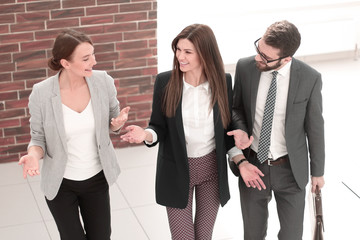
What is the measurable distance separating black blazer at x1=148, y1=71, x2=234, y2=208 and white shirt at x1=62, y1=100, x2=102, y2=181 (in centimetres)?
34

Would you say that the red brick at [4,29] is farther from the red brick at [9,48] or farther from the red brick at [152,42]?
the red brick at [152,42]

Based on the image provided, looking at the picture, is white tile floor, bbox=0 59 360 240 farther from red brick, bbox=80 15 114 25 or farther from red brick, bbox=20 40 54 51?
red brick, bbox=80 15 114 25

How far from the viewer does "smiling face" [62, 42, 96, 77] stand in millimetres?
3564

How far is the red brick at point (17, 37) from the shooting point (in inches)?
225

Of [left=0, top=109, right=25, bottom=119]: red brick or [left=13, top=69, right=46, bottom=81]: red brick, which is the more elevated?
[left=13, top=69, right=46, bottom=81]: red brick

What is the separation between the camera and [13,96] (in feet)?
19.3

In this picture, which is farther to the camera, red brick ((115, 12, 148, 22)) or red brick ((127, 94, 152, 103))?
red brick ((127, 94, 152, 103))

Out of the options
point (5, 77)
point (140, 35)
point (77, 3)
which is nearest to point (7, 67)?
point (5, 77)

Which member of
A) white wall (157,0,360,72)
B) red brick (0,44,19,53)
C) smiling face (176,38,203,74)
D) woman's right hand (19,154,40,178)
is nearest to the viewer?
woman's right hand (19,154,40,178)

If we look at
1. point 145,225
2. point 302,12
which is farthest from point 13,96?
point 302,12

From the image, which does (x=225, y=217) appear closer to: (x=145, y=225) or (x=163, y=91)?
(x=145, y=225)

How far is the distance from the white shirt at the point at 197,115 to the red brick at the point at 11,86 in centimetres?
255

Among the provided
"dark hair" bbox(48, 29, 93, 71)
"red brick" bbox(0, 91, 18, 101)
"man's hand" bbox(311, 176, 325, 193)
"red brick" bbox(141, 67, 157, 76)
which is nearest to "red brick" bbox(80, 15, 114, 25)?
"red brick" bbox(141, 67, 157, 76)

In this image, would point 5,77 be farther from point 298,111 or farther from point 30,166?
point 298,111
